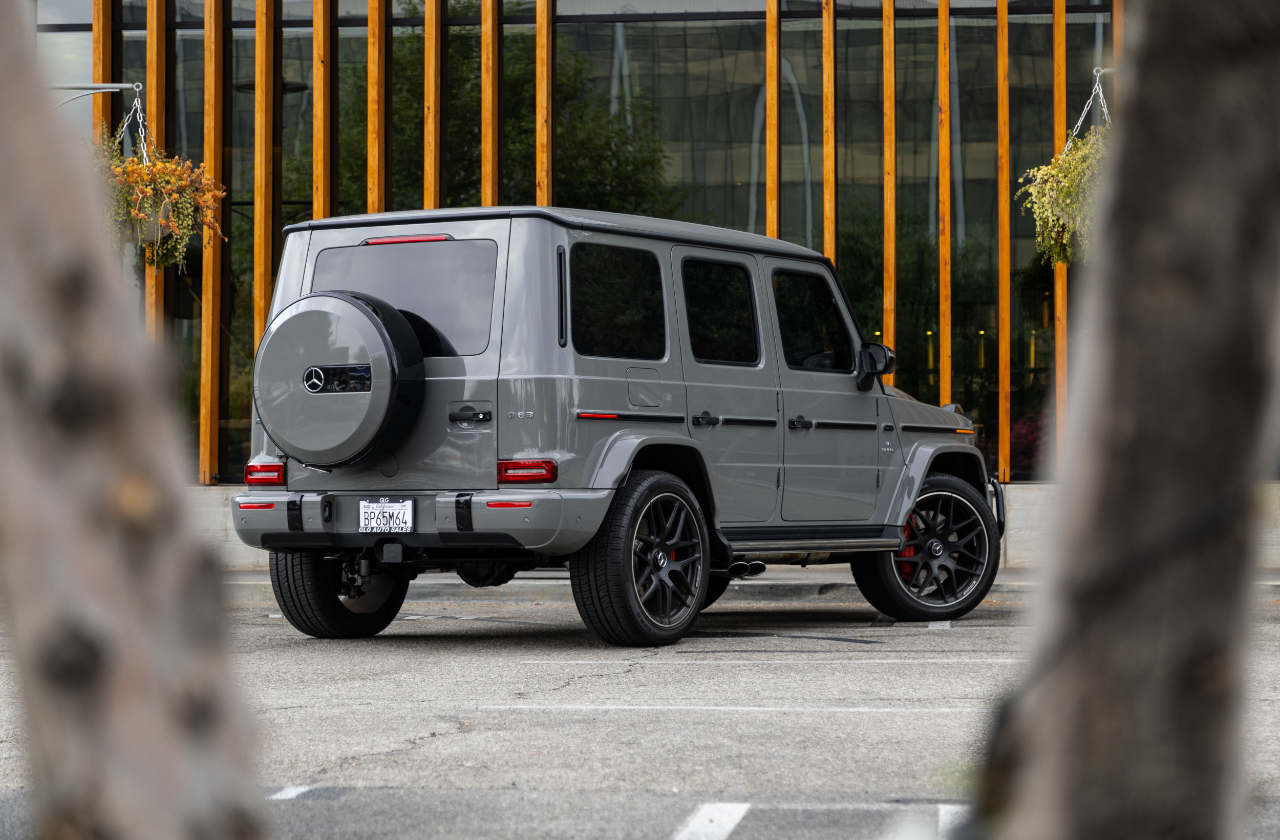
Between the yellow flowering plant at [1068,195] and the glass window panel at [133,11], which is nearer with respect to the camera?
the yellow flowering plant at [1068,195]

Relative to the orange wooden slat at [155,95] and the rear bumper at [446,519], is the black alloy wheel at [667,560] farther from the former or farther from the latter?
the orange wooden slat at [155,95]

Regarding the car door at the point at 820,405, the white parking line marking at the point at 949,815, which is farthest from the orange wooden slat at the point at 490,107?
the white parking line marking at the point at 949,815

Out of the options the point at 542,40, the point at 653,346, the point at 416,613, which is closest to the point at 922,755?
the point at 653,346

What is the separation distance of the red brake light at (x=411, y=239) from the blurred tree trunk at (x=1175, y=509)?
718 centimetres

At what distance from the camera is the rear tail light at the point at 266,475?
27.0 feet

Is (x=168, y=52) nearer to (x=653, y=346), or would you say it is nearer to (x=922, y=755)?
(x=653, y=346)

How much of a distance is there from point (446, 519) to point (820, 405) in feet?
8.18

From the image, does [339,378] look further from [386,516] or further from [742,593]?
[742,593]

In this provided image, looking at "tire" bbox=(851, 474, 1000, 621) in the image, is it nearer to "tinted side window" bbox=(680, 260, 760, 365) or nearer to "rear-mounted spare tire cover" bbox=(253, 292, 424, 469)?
"tinted side window" bbox=(680, 260, 760, 365)

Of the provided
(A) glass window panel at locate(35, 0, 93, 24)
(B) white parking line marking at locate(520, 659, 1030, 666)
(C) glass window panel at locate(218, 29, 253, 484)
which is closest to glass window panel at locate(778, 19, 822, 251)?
(C) glass window panel at locate(218, 29, 253, 484)

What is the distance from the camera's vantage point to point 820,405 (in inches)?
360

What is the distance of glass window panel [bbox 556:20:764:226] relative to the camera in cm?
1609

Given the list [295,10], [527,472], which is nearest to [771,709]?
[527,472]

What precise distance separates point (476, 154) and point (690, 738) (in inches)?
467
